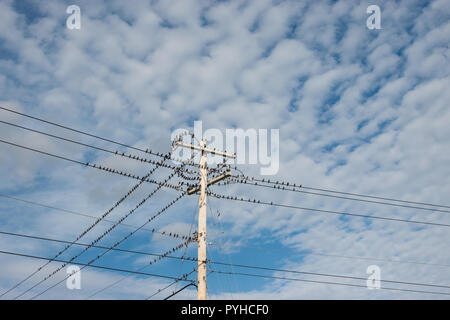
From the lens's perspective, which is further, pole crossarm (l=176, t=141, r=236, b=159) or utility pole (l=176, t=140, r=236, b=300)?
pole crossarm (l=176, t=141, r=236, b=159)

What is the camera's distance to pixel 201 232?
17812 mm

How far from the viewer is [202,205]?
60.8 feet

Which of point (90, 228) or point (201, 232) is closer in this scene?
point (201, 232)

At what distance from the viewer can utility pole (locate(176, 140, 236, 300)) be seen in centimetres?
1700

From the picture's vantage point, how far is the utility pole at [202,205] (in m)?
17.0

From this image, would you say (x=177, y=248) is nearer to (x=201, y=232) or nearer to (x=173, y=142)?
(x=201, y=232)

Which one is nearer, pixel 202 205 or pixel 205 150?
pixel 202 205

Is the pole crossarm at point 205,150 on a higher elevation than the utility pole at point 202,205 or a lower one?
higher

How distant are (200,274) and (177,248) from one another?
203cm

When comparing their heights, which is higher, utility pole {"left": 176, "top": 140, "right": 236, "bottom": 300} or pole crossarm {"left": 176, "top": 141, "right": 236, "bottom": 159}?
pole crossarm {"left": 176, "top": 141, "right": 236, "bottom": 159}

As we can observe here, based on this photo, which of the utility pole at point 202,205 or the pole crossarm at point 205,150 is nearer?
the utility pole at point 202,205

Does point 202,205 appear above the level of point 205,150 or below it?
below
